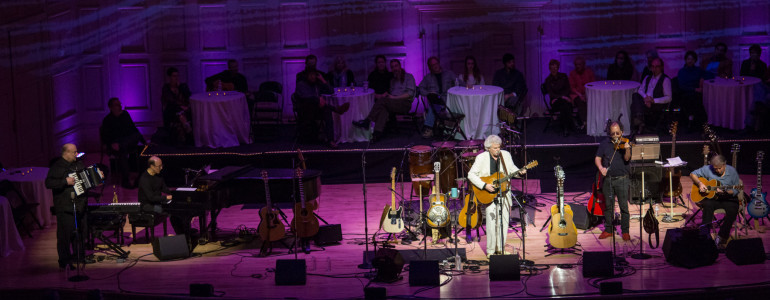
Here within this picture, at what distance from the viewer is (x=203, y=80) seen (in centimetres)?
1544

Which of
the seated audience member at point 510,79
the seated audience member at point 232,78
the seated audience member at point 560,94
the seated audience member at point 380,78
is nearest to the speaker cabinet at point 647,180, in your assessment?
the seated audience member at point 560,94

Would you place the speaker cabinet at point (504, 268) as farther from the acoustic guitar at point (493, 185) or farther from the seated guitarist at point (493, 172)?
the acoustic guitar at point (493, 185)

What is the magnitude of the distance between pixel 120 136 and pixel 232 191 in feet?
10.9

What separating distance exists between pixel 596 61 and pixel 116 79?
725 centimetres

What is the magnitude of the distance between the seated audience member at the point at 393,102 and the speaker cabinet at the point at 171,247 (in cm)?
376

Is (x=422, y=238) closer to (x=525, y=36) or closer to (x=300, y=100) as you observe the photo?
(x=300, y=100)

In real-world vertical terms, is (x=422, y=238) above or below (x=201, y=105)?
below

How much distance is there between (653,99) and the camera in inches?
535

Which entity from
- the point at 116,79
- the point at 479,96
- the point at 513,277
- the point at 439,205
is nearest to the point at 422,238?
the point at 439,205

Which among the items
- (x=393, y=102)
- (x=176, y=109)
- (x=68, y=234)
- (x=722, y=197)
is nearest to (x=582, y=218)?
(x=722, y=197)

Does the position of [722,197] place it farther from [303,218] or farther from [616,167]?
[303,218]

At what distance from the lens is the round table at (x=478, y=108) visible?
1345 centimetres

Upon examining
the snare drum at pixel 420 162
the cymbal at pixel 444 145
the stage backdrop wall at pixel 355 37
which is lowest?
the snare drum at pixel 420 162

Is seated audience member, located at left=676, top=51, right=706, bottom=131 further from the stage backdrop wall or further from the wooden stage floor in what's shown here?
the wooden stage floor
